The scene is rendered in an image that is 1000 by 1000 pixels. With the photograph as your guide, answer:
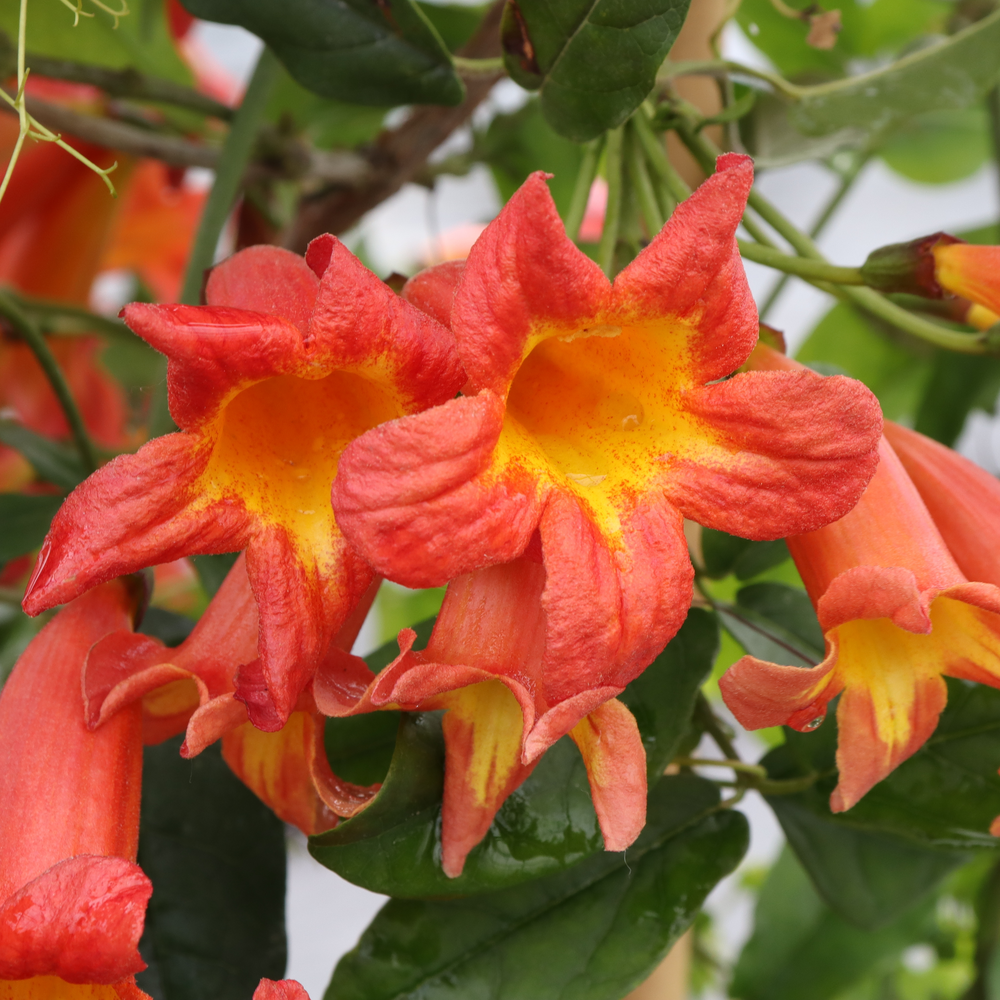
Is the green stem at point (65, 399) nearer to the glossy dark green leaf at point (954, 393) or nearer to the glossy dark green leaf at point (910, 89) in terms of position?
the glossy dark green leaf at point (910, 89)

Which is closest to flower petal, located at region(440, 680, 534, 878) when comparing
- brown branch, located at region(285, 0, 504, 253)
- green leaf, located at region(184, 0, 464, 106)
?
green leaf, located at region(184, 0, 464, 106)

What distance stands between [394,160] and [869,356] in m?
0.38

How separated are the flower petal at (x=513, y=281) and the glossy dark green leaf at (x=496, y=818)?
0.11 metres

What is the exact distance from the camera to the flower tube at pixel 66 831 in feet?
0.75

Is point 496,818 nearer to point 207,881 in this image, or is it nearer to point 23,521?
point 207,881

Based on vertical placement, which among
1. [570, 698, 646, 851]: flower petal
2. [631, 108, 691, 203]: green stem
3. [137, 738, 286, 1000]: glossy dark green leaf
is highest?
[631, 108, 691, 203]: green stem

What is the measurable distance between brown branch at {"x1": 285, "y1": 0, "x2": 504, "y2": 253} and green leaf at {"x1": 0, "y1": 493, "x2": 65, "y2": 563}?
188 mm

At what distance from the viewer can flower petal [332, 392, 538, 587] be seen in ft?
0.68

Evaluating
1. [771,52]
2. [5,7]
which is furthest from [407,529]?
[771,52]

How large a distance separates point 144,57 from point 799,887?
691 millimetres

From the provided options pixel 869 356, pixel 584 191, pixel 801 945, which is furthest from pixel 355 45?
pixel 801 945

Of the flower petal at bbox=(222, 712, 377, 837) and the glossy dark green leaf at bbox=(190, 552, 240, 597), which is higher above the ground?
the flower petal at bbox=(222, 712, 377, 837)

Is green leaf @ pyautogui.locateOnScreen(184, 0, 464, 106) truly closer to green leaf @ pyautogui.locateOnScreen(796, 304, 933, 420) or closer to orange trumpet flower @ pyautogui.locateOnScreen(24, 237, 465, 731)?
orange trumpet flower @ pyautogui.locateOnScreen(24, 237, 465, 731)

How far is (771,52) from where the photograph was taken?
684 mm
